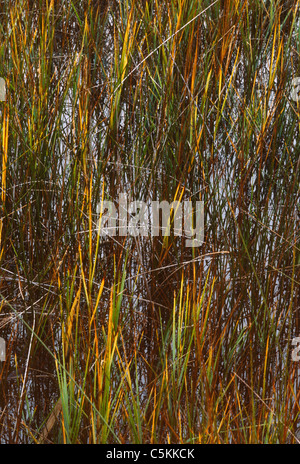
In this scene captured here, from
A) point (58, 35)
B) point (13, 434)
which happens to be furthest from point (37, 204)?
point (58, 35)

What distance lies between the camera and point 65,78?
213 centimetres

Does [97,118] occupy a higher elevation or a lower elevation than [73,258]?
higher

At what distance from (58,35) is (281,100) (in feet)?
3.94

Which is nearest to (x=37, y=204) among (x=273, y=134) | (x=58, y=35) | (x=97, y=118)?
(x=97, y=118)

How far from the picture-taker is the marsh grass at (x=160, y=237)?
156 centimetres

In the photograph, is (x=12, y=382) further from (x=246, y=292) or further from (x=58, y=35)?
(x=58, y=35)

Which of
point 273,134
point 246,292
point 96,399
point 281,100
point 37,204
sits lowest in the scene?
point 96,399

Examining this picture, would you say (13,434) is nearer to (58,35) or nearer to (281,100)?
(281,100)

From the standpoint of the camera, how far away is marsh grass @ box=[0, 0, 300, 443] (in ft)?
5.13

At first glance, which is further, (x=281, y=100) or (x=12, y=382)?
(x=281, y=100)

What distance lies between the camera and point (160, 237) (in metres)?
1.84

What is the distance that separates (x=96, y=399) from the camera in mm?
1318
